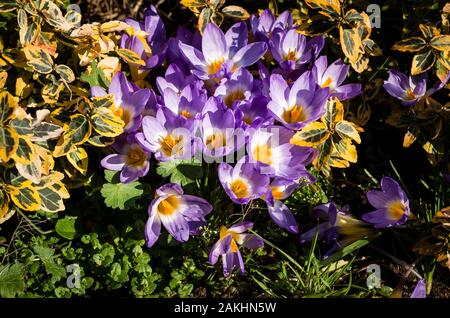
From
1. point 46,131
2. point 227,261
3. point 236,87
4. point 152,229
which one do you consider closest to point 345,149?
point 236,87

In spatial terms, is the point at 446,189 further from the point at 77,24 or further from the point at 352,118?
the point at 77,24

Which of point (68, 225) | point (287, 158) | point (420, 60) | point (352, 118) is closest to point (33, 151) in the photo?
point (68, 225)

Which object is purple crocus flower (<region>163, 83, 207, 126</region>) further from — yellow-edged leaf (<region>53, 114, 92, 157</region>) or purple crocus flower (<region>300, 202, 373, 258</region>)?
purple crocus flower (<region>300, 202, 373, 258</region>)

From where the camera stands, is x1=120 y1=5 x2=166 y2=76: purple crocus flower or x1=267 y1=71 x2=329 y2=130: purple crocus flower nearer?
x1=267 y1=71 x2=329 y2=130: purple crocus flower

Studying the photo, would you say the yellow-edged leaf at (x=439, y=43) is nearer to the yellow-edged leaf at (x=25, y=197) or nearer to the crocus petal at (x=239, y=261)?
the crocus petal at (x=239, y=261)

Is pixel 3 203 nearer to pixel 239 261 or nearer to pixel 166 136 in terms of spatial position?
pixel 166 136

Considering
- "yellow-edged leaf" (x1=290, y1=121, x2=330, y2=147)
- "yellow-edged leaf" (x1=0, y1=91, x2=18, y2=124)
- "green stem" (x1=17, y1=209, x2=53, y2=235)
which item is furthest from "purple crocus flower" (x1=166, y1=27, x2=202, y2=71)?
"green stem" (x1=17, y1=209, x2=53, y2=235)
